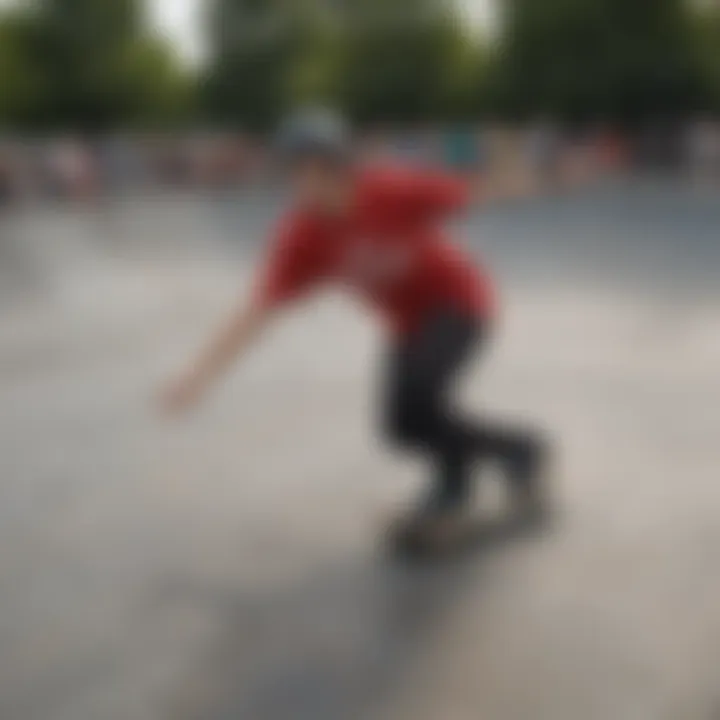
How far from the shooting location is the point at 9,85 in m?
4.91

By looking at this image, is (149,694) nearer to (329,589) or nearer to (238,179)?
(329,589)

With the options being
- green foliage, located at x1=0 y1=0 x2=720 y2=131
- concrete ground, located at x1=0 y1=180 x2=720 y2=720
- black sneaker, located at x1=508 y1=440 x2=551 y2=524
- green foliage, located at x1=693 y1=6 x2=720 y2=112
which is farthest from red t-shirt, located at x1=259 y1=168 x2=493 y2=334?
green foliage, located at x1=693 y1=6 x2=720 y2=112

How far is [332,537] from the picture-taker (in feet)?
5.36

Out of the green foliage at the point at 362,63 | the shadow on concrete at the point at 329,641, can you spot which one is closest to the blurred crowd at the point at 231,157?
the green foliage at the point at 362,63

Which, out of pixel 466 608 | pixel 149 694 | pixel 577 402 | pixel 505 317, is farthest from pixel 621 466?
pixel 505 317

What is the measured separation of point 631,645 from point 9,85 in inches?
173

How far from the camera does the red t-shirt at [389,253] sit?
1.52 metres

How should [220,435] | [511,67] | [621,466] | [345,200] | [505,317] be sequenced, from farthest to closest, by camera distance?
[511,67] → [505,317] → [220,435] → [621,466] → [345,200]

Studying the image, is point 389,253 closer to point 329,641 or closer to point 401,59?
point 329,641

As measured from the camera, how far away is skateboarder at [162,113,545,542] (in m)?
1.53

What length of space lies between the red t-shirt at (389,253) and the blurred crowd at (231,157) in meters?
3.34

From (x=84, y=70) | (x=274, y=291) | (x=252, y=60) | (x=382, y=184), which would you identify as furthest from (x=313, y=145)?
(x=84, y=70)

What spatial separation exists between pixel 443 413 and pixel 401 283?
0.67ft

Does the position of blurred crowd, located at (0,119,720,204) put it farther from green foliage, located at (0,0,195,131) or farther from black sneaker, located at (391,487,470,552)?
black sneaker, located at (391,487,470,552)
